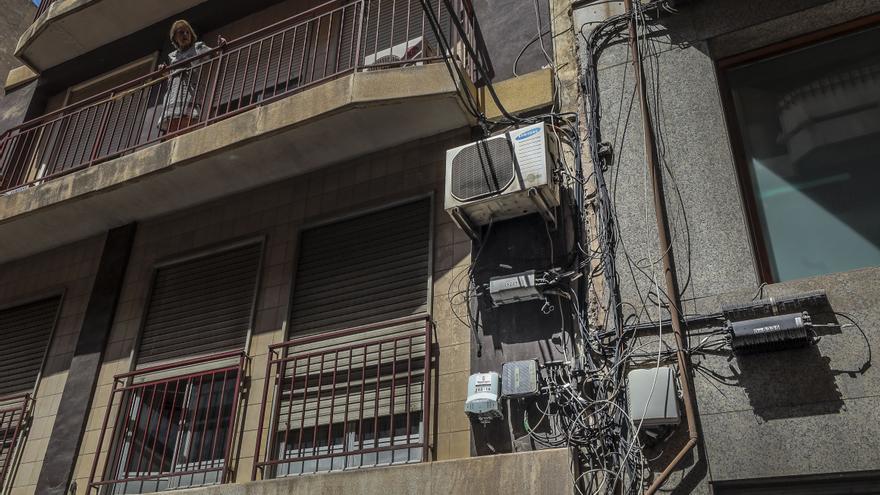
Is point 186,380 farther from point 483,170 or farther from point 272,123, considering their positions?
point 483,170

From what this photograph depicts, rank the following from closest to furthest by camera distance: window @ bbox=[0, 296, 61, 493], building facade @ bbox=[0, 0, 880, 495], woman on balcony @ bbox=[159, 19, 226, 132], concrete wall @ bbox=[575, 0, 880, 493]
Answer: concrete wall @ bbox=[575, 0, 880, 493] < building facade @ bbox=[0, 0, 880, 495] < window @ bbox=[0, 296, 61, 493] < woman on balcony @ bbox=[159, 19, 226, 132]

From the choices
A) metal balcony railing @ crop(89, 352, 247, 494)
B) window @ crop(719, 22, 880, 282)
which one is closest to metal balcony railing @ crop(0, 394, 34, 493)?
metal balcony railing @ crop(89, 352, 247, 494)

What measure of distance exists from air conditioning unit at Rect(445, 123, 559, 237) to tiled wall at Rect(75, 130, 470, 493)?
23.5 inches

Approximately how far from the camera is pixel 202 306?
7648 mm

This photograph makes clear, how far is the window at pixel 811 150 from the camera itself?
16.9 feet

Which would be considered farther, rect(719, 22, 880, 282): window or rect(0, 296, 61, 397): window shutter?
rect(0, 296, 61, 397): window shutter

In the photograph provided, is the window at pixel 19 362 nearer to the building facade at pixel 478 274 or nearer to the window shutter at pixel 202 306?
the building facade at pixel 478 274

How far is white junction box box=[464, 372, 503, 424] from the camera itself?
5.29 m

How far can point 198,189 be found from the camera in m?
8.01

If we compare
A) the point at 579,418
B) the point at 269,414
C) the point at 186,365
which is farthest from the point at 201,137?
the point at 579,418

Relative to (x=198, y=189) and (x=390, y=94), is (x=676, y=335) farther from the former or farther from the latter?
(x=198, y=189)

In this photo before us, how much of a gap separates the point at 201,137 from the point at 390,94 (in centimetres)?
219

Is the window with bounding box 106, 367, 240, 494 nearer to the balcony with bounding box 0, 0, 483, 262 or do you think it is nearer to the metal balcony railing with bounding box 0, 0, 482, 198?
the balcony with bounding box 0, 0, 483, 262

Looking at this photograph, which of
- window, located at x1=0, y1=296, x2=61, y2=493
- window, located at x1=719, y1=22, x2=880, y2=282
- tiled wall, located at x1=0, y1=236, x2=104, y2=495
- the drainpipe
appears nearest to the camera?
the drainpipe
